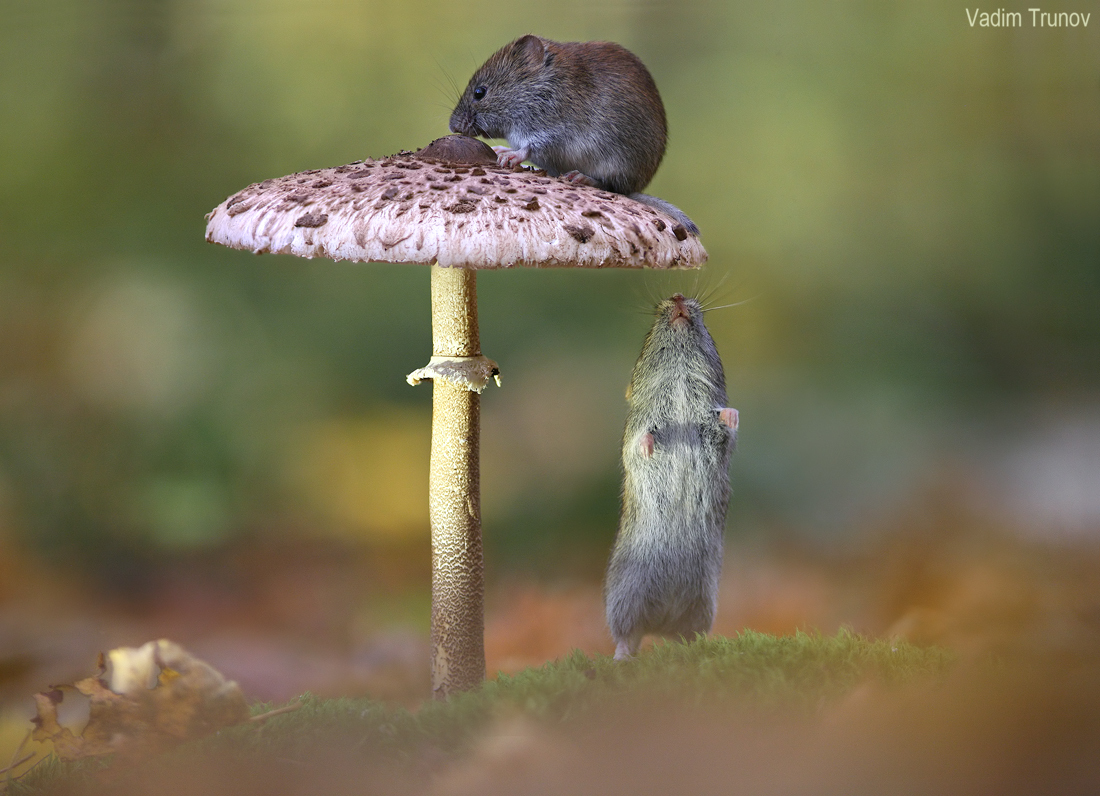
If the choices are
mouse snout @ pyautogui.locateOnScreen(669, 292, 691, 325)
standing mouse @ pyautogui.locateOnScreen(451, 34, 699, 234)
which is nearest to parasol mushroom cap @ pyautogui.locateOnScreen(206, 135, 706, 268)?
standing mouse @ pyautogui.locateOnScreen(451, 34, 699, 234)

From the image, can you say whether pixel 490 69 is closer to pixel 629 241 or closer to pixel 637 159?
pixel 637 159

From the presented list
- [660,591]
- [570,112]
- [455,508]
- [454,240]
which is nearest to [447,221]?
[454,240]

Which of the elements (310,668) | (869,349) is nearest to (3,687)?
(310,668)

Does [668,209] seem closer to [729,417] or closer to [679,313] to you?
[679,313]

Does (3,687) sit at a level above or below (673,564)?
below

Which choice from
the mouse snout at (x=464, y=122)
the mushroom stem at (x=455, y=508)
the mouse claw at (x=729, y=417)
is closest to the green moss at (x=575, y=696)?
the mushroom stem at (x=455, y=508)

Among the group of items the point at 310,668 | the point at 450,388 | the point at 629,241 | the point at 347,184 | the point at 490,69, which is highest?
the point at 490,69

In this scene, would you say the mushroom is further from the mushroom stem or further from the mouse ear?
the mouse ear

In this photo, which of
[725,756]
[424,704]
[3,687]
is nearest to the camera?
[725,756]

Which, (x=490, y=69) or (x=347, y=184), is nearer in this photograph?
(x=347, y=184)
